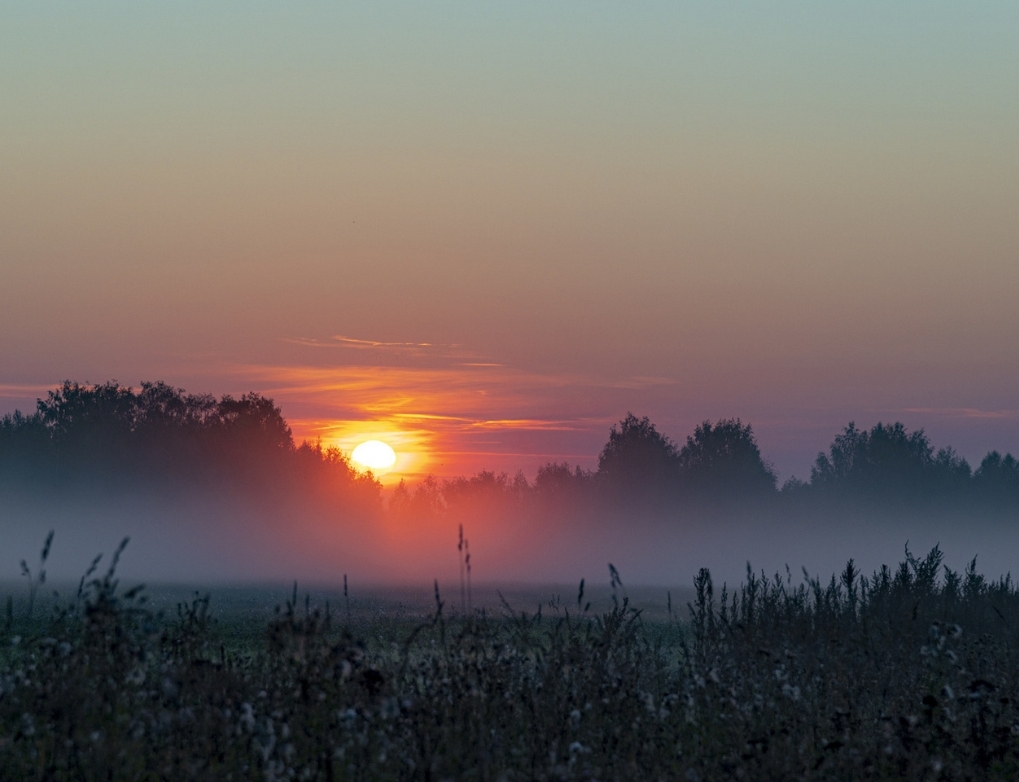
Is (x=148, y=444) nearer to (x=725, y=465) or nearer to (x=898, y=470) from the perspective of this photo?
(x=725, y=465)

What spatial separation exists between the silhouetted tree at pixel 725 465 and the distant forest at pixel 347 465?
10 centimetres

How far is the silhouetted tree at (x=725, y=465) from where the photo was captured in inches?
4429

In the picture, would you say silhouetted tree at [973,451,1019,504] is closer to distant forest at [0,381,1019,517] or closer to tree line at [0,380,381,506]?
distant forest at [0,381,1019,517]

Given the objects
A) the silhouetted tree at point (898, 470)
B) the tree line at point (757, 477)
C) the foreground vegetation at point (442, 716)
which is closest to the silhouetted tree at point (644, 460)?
the tree line at point (757, 477)

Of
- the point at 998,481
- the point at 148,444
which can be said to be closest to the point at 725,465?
the point at 998,481

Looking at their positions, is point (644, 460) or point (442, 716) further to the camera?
point (644, 460)

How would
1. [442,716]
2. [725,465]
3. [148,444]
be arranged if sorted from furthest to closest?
1. [725,465]
2. [148,444]
3. [442,716]

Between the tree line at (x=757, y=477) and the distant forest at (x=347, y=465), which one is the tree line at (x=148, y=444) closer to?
the distant forest at (x=347, y=465)

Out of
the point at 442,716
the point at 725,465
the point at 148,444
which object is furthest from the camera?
the point at 725,465

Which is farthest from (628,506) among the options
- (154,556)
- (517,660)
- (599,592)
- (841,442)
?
(517,660)

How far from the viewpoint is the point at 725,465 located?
112562mm

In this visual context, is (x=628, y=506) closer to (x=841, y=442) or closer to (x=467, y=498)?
(x=841, y=442)

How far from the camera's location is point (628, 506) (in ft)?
374

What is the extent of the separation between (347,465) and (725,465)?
130 ft
